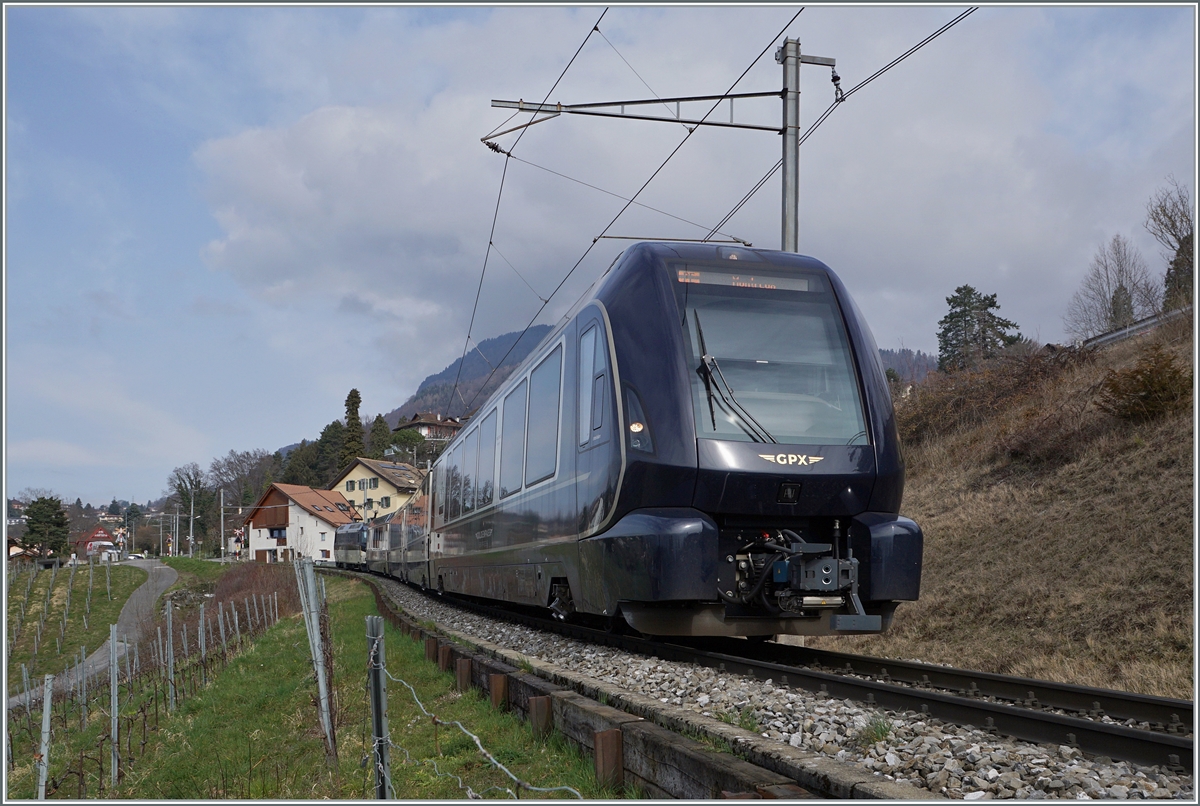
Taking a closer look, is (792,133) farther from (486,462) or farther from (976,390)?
(976,390)

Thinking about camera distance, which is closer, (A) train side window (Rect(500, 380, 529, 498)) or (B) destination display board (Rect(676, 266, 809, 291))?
(B) destination display board (Rect(676, 266, 809, 291))

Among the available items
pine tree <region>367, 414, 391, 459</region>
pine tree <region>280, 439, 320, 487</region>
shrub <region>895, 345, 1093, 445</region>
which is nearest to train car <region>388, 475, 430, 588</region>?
shrub <region>895, 345, 1093, 445</region>

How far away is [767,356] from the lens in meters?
8.34

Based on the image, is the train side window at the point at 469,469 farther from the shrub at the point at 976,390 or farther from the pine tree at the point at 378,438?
the pine tree at the point at 378,438

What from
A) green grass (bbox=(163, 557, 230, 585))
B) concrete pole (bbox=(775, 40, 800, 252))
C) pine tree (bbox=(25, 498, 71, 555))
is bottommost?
green grass (bbox=(163, 557, 230, 585))

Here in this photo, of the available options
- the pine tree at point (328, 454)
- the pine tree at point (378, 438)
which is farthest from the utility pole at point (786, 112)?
the pine tree at point (328, 454)

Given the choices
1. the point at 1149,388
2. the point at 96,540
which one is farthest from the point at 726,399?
the point at 96,540

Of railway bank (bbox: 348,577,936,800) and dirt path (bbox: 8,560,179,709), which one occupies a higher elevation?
railway bank (bbox: 348,577,936,800)

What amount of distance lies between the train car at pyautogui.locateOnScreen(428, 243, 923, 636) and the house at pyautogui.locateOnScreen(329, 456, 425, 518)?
81.3m

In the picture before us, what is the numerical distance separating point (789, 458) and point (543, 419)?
379cm

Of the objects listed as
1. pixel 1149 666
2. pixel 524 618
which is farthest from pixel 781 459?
pixel 524 618

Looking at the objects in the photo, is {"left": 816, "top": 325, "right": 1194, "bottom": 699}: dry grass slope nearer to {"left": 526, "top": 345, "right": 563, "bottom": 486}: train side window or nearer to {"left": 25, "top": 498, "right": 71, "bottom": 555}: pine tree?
{"left": 526, "top": 345, "right": 563, "bottom": 486}: train side window

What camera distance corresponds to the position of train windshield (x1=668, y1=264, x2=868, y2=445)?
8008 mm

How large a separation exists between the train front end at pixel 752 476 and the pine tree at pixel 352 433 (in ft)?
327
